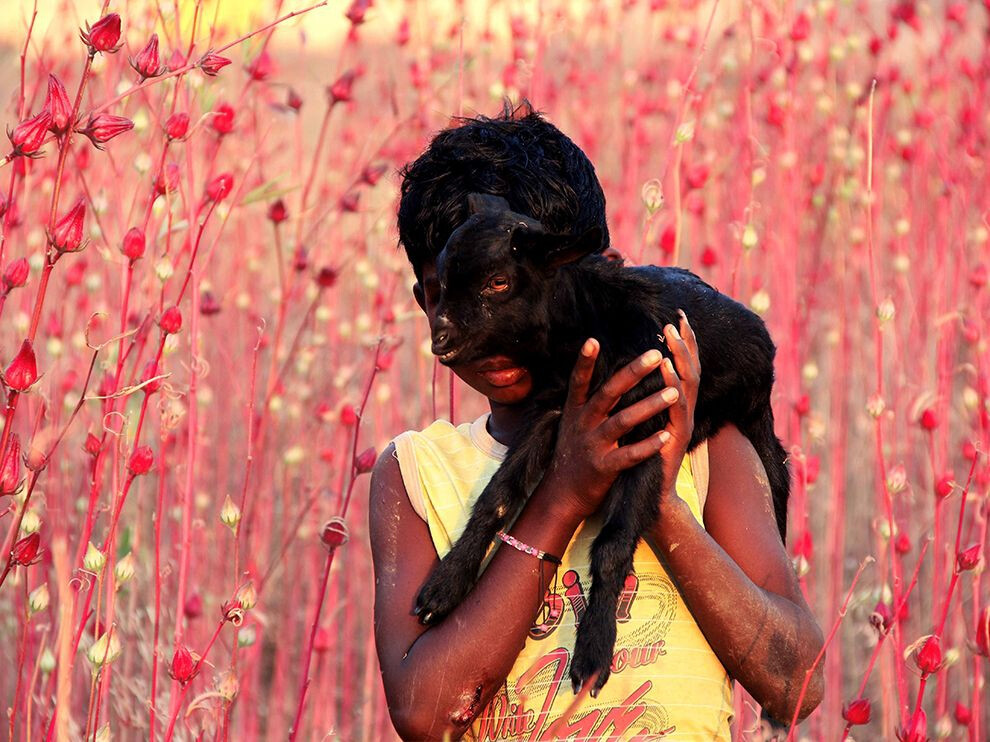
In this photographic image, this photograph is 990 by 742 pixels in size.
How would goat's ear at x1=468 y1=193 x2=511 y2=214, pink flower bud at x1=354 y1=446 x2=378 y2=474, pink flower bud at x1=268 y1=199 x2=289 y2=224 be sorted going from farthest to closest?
pink flower bud at x1=268 y1=199 x2=289 y2=224
pink flower bud at x1=354 y1=446 x2=378 y2=474
goat's ear at x1=468 y1=193 x2=511 y2=214

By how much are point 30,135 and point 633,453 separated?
2.28 feet

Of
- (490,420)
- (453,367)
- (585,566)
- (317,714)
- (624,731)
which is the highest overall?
(453,367)

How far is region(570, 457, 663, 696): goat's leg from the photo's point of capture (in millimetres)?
1316

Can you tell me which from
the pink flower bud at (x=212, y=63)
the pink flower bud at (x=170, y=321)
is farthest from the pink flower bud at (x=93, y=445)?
the pink flower bud at (x=212, y=63)

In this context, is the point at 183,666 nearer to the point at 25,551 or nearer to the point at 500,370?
the point at 25,551

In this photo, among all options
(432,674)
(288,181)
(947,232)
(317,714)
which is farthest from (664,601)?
(288,181)

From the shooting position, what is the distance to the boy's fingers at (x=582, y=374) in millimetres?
1283

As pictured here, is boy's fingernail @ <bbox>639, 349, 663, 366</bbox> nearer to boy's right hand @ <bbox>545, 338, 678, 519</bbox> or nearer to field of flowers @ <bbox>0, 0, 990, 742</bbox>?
boy's right hand @ <bbox>545, 338, 678, 519</bbox>

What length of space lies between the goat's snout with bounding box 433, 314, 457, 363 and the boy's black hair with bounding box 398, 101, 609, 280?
15cm

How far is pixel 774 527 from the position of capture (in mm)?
1435

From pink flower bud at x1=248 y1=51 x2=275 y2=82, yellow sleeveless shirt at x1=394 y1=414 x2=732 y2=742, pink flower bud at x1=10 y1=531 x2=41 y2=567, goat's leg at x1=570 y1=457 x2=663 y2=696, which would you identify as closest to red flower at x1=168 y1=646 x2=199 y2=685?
pink flower bud at x1=10 y1=531 x2=41 y2=567

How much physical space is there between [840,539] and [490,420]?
1.28 metres

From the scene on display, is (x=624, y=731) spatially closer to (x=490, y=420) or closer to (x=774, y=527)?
(x=774, y=527)

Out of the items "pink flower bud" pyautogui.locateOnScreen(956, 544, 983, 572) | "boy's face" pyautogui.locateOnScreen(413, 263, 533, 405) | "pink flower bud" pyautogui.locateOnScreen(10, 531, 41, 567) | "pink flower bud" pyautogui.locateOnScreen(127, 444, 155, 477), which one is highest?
"boy's face" pyautogui.locateOnScreen(413, 263, 533, 405)
